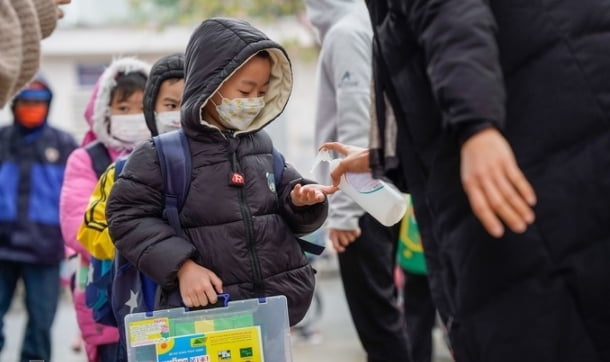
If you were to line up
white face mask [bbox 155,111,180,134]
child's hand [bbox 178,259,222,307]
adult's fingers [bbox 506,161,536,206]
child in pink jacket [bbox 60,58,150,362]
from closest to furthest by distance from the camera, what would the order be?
adult's fingers [bbox 506,161,536,206] → child's hand [bbox 178,259,222,307] → white face mask [bbox 155,111,180,134] → child in pink jacket [bbox 60,58,150,362]

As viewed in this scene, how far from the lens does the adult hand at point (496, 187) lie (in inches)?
72.7

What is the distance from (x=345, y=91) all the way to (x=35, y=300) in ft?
9.48

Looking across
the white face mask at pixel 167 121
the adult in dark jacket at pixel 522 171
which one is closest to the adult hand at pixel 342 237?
the white face mask at pixel 167 121

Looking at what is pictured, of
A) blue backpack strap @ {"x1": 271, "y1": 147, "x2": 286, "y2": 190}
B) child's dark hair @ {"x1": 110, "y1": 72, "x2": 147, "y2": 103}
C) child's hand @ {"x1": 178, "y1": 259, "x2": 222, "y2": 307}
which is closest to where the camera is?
child's hand @ {"x1": 178, "y1": 259, "x2": 222, "y2": 307}

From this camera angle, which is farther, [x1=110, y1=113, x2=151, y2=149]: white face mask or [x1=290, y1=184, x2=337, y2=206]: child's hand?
[x1=110, y1=113, x2=151, y2=149]: white face mask

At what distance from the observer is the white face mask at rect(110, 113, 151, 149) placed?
4180mm

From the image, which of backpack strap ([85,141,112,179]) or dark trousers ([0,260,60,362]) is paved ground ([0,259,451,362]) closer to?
dark trousers ([0,260,60,362])

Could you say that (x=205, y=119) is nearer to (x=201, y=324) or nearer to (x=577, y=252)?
(x=201, y=324)

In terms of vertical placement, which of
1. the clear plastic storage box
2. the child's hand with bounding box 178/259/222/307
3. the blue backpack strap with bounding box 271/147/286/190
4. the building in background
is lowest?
the clear plastic storage box

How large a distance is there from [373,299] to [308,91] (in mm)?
18459

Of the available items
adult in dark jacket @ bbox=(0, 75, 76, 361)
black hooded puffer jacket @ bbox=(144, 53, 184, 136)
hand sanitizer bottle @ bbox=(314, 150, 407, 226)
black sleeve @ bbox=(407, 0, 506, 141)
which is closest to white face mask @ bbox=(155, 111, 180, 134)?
black hooded puffer jacket @ bbox=(144, 53, 184, 136)

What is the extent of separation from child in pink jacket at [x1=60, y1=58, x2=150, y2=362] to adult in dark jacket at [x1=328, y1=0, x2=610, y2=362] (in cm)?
234

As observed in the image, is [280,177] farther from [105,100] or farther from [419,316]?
[419,316]

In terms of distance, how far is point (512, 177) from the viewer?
6.07 ft
